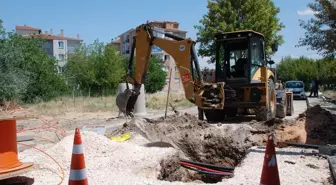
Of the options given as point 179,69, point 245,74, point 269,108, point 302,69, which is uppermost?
point 302,69

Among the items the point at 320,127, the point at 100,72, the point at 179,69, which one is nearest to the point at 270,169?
the point at 320,127

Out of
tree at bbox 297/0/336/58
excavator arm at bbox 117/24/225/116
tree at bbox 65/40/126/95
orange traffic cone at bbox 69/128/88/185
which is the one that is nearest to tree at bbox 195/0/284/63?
tree at bbox 297/0/336/58

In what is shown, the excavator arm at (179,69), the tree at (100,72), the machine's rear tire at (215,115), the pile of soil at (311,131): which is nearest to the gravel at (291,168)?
the pile of soil at (311,131)

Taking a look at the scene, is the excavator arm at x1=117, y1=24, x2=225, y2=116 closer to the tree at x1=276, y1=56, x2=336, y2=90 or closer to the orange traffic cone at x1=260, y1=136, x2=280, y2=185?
the orange traffic cone at x1=260, y1=136, x2=280, y2=185

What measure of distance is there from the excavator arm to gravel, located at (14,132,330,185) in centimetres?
461

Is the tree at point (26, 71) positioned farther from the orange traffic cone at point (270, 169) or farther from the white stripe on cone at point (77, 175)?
the orange traffic cone at point (270, 169)

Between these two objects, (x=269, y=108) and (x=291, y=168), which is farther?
(x=269, y=108)

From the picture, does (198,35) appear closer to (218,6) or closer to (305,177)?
(218,6)

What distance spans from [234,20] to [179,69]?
1642 cm

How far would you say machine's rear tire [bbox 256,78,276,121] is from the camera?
1270 cm

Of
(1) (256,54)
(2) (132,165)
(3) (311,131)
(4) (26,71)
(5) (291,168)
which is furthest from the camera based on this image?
(4) (26,71)

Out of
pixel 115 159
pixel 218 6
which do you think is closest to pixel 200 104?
pixel 115 159

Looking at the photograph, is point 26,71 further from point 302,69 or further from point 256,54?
point 302,69

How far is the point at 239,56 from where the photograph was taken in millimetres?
13492
